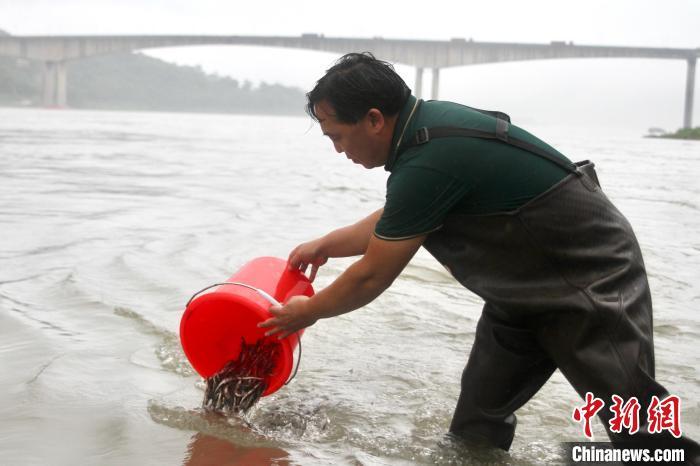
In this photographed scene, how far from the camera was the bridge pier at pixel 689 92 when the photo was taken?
75.1m

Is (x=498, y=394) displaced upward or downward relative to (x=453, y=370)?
upward

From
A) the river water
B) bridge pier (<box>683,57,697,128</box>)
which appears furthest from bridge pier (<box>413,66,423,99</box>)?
the river water

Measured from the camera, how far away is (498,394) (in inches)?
120

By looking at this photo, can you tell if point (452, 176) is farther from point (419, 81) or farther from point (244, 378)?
point (419, 81)

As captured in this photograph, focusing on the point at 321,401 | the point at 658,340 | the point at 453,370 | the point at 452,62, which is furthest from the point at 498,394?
the point at 452,62

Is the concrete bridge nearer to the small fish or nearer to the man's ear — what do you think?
the small fish

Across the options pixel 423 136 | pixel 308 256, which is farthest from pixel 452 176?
pixel 308 256

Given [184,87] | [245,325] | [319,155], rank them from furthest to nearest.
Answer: [184,87] < [319,155] < [245,325]

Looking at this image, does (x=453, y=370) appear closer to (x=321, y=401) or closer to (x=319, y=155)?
(x=321, y=401)

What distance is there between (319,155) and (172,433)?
2003 centimetres

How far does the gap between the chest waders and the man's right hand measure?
0.72m

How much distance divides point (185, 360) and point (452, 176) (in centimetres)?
223

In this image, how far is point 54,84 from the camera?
259ft

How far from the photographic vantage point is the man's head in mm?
2594
